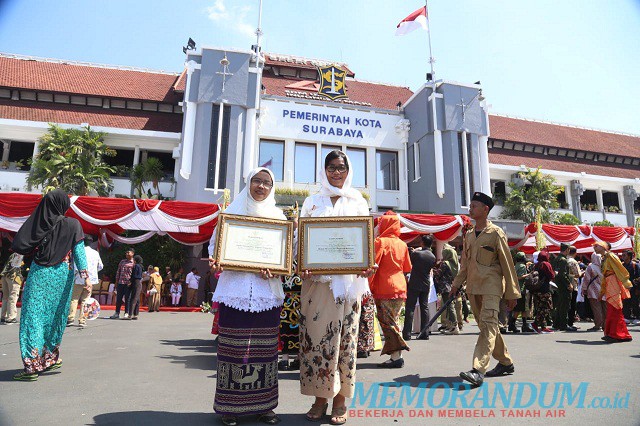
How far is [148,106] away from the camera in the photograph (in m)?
21.6

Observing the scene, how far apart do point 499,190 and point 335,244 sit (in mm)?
24297

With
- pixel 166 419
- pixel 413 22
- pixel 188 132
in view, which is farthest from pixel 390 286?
pixel 413 22

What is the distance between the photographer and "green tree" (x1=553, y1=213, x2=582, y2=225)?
22.1 meters

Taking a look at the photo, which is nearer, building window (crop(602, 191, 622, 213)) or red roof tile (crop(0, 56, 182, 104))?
red roof tile (crop(0, 56, 182, 104))

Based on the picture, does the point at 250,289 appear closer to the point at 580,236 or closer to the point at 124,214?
the point at 124,214

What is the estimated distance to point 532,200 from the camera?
21.9 metres

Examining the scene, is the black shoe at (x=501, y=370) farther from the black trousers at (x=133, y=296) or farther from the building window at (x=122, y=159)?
the building window at (x=122, y=159)

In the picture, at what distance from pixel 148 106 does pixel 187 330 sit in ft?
56.2

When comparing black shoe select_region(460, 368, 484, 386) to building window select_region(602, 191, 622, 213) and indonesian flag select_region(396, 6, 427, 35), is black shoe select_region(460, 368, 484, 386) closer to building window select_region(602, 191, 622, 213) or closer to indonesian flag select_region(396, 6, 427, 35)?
indonesian flag select_region(396, 6, 427, 35)

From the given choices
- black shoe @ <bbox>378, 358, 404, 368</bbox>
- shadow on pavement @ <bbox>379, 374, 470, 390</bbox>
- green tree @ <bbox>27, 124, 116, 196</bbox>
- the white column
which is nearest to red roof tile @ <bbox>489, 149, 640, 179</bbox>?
the white column

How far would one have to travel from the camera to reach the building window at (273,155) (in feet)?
62.5

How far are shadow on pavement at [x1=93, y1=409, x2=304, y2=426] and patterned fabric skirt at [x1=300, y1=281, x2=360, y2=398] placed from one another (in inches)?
10.0

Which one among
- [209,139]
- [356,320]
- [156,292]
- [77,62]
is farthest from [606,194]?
[77,62]

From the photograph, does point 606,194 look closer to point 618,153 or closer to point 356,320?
point 618,153
